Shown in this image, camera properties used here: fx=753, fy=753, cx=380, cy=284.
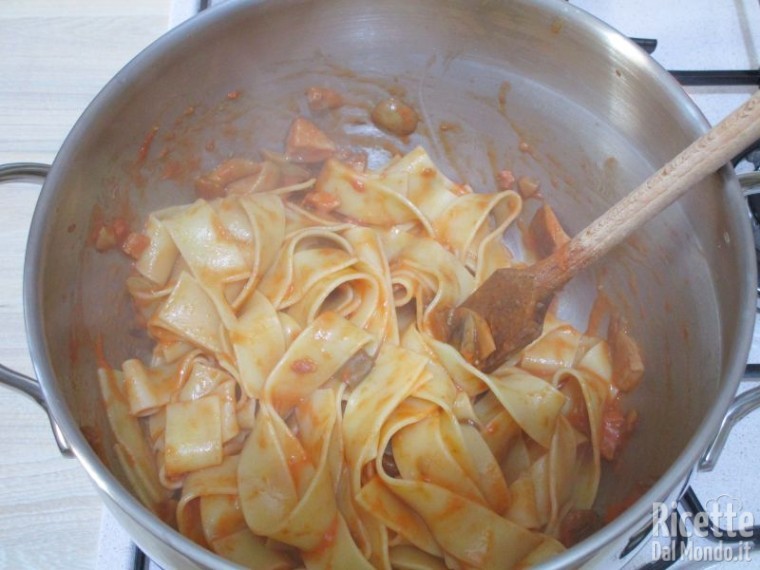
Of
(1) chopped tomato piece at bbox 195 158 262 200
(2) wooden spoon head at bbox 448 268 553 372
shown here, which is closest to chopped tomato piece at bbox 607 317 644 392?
(2) wooden spoon head at bbox 448 268 553 372

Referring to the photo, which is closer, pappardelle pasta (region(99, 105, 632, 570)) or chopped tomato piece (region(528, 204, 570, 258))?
pappardelle pasta (region(99, 105, 632, 570))

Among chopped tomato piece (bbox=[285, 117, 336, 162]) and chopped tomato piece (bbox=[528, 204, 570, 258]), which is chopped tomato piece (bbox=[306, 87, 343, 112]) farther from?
chopped tomato piece (bbox=[528, 204, 570, 258])

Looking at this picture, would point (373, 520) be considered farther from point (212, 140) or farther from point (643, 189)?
point (212, 140)

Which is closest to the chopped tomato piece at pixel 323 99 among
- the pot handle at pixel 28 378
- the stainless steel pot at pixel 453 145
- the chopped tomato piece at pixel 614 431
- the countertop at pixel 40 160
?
the stainless steel pot at pixel 453 145

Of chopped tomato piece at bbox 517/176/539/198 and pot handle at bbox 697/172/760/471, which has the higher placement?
pot handle at bbox 697/172/760/471

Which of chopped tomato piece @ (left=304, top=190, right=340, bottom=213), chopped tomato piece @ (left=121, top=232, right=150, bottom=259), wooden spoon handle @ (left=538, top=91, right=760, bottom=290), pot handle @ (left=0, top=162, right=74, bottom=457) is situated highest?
wooden spoon handle @ (left=538, top=91, right=760, bottom=290)

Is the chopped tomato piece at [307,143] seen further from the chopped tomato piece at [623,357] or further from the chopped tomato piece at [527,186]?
the chopped tomato piece at [623,357]

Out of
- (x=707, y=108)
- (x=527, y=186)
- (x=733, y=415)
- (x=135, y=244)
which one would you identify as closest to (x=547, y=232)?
(x=527, y=186)

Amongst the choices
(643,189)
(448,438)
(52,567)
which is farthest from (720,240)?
(52,567)
